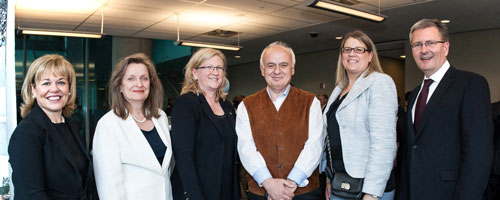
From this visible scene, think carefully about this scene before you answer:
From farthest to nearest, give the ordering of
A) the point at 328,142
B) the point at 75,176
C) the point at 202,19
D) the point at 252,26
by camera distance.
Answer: the point at 252,26
the point at 202,19
the point at 328,142
the point at 75,176

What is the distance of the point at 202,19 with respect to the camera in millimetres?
7543

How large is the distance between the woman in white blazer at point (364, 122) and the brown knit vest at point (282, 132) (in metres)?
0.16

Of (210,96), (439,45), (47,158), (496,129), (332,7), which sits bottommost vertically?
(47,158)

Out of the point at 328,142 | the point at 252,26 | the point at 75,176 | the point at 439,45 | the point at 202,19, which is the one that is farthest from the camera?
the point at 252,26

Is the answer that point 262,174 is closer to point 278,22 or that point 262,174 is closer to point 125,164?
point 125,164

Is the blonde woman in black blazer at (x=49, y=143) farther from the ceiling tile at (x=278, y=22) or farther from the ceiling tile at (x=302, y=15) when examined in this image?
the ceiling tile at (x=278, y=22)

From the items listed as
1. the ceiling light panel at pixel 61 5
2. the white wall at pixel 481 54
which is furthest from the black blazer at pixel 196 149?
the white wall at pixel 481 54

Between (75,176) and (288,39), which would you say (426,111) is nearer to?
(75,176)

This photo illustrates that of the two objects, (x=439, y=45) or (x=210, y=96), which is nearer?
(x=439, y=45)

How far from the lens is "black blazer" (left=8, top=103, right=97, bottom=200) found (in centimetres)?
155

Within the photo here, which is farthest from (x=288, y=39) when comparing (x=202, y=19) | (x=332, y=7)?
(x=332, y=7)

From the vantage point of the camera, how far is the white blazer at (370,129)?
73.6 inches

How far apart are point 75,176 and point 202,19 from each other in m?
6.15

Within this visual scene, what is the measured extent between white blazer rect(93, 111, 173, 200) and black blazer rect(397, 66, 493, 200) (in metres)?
1.41
